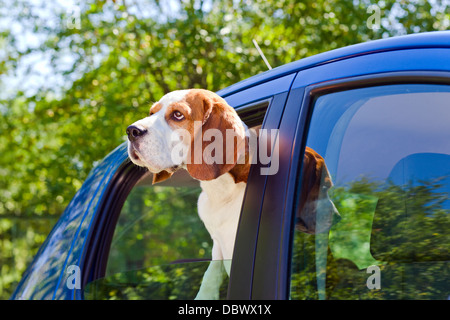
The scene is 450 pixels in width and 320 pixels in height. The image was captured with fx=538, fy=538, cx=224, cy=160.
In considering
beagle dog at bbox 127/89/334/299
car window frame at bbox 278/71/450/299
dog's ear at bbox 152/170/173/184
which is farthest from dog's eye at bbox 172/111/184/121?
car window frame at bbox 278/71/450/299

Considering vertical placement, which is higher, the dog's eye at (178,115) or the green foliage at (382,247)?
the dog's eye at (178,115)

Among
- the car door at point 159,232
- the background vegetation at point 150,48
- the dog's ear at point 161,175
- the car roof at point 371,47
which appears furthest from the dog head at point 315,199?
the background vegetation at point 150,48

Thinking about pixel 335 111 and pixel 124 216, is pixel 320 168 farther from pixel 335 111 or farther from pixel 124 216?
pixel 124 216

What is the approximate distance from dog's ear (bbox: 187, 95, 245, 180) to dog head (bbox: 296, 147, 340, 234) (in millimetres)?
377

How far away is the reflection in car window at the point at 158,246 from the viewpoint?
1857mm

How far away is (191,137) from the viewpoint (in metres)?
2.07

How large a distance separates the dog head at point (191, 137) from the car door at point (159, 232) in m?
0.09

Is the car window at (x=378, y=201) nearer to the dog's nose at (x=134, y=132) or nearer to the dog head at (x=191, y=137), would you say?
the dog head at (x=191, y=137)

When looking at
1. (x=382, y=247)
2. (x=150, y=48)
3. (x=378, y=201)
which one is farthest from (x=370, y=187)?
(x=150, y=48)

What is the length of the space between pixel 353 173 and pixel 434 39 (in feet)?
1.31

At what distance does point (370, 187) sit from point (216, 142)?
0.70m

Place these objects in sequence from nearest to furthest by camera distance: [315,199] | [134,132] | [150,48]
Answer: [315,199], [134,132], [150,48]

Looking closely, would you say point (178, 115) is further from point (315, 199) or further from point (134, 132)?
point (315, 199)

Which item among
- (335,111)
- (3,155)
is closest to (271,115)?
(335,111)
